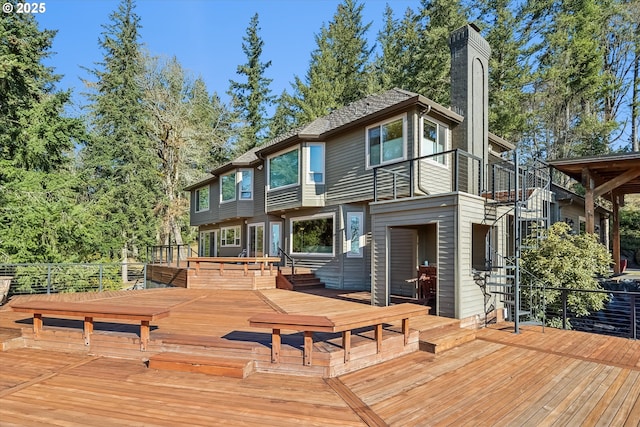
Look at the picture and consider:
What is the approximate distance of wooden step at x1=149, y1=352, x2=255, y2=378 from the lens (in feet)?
14.1

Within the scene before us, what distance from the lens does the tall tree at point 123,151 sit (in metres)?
22.8

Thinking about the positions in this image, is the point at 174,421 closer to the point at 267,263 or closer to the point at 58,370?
the point at 58,370

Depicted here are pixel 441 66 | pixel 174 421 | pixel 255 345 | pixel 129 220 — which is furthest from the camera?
pixel 129 220

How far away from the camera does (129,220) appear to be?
23.4 metres

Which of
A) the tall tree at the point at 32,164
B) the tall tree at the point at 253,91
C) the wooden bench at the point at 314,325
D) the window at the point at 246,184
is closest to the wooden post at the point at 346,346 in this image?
the wooden bench at the point at 314,325

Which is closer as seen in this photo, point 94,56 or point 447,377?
point 447,377

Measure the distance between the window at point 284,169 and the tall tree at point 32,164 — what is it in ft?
26.9

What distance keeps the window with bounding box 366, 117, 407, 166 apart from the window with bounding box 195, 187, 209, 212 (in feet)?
41.3

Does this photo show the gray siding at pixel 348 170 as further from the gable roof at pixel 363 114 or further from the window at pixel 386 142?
the gable roof at pixel 363 114

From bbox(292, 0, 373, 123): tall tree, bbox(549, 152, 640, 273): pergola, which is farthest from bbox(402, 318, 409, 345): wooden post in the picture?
bbox(292, 0, 373, 123): tall tree

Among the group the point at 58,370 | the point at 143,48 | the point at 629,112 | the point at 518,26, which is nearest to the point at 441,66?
the point at 518,26

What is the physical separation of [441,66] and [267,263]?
1730 centimetres

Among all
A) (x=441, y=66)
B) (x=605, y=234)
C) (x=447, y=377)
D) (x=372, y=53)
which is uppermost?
(x=372, y=53)

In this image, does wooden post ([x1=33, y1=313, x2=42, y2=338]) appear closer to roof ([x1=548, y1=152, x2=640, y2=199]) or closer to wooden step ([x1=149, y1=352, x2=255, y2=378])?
wooden step ([x1=149, y1=352, x2=255, y2=378])
